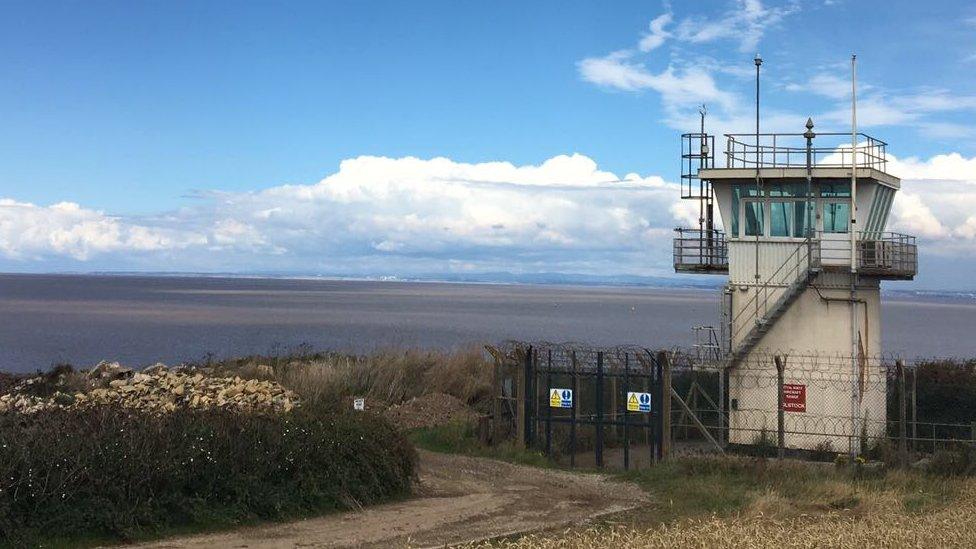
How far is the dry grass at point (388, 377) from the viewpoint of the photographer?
30703 mm

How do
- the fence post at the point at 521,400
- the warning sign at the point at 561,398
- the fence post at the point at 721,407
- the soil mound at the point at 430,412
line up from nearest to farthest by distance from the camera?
the warning sign at the point at 561,398
the fence post at the point at 521,400
the fence post at the point at 721,407
the soil mound at the point at 430,412

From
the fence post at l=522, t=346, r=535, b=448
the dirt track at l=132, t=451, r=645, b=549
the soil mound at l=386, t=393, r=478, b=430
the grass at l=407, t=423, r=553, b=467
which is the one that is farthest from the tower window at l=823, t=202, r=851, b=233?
the soil mound at l=386, t=393, r=478, b=430

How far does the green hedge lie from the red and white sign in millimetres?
11251

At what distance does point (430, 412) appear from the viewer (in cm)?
2805

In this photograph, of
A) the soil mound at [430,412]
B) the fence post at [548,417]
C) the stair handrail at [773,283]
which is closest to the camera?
the fence post at [548,417]

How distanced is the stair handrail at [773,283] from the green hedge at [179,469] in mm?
11280

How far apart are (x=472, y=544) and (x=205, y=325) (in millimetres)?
96918

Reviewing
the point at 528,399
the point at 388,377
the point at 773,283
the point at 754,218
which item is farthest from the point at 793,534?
the point at 388,377

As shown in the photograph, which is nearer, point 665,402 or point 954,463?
point 954,463

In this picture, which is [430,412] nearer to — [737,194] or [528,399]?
[528,399]

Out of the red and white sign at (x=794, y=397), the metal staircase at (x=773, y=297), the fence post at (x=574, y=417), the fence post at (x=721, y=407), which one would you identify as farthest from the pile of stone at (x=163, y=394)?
the red and white sign at (x=794, y=397)

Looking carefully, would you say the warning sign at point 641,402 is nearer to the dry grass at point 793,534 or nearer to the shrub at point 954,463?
the shrub at point 954,463

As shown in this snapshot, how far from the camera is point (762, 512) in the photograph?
51.8 ft

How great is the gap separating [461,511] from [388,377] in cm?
1552
